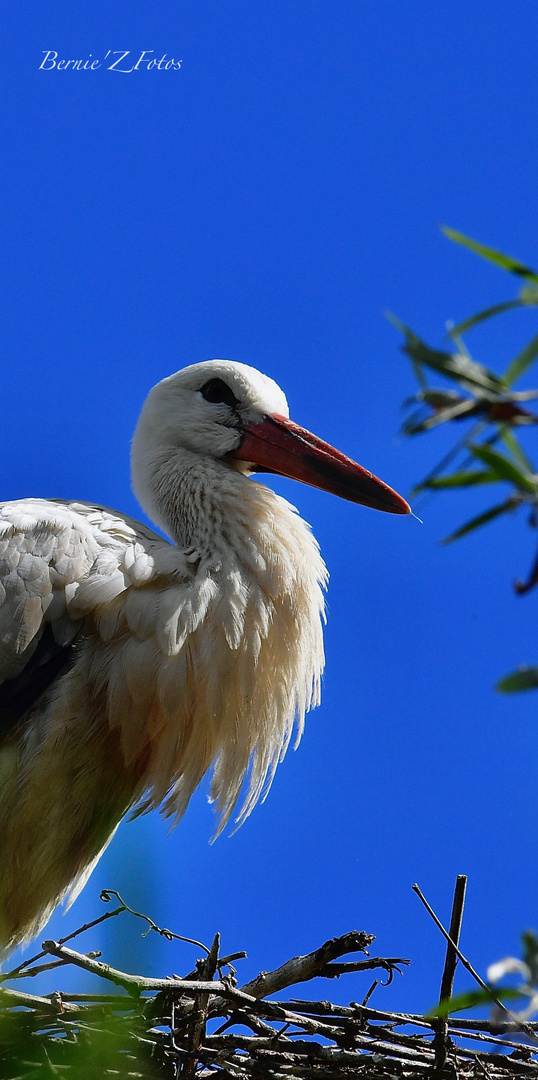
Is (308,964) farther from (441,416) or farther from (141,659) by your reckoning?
(441,416)

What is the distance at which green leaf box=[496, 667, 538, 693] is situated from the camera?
59 centimetres

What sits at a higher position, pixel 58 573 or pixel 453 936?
pixel 58 573

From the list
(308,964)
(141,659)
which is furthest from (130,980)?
(141,659)

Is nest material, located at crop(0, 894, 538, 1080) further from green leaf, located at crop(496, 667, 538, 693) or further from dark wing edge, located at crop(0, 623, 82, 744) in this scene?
green leaf, located at crop(496, 667, 538, 693)

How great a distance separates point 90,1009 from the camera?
5.97 ft

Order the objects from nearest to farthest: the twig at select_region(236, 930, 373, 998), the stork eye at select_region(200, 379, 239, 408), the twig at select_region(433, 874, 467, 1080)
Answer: the twig at select_region(433, 874, 467, 1080) < the twig at select_region(236, 930, 373, 998) < the stork eye at select_region(200, 379, 239, 408)

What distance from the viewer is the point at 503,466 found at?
65cm

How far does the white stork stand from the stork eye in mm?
286

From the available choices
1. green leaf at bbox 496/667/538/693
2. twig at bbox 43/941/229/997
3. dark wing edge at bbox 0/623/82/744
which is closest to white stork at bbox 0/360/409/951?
dark wing edge at bbox 0/623/82/744

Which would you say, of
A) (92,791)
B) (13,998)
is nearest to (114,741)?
(92,791)

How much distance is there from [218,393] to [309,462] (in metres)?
0.38

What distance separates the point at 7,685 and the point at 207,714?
0.47m

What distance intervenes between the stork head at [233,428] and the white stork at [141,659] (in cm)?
5

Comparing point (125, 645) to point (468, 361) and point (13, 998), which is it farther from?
point (468, 361)
